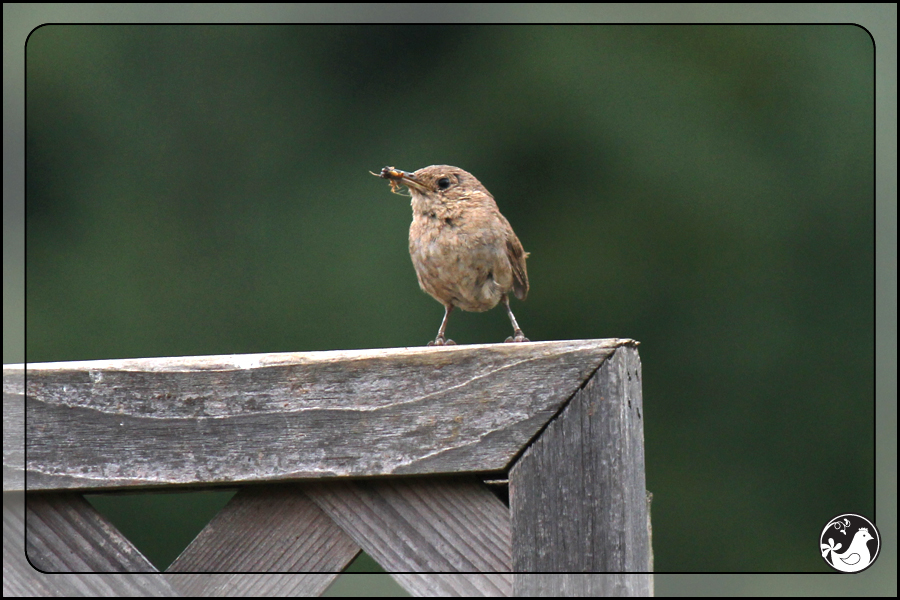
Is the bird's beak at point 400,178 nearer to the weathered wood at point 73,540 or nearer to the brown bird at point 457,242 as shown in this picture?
the brown bird at point 457,242

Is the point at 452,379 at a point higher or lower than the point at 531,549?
higher

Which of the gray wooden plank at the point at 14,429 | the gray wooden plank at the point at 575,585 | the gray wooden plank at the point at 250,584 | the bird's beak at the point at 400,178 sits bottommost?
the gray wooden plank at the point at 250,584

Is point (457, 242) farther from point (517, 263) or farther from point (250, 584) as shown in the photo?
point (250, 584)

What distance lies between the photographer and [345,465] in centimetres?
114

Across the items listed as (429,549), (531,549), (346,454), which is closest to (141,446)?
(346,454)

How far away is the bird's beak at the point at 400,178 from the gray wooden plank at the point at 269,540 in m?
1.22

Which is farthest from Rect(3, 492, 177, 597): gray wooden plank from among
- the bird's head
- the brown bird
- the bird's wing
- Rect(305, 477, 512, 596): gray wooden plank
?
the bird's wing

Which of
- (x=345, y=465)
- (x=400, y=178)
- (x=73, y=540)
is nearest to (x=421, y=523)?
(x=345, y=465)

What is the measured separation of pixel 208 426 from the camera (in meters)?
1.16

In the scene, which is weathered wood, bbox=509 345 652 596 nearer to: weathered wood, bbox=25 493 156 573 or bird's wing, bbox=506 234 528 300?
weathered wood, bbox=25 493 156 573

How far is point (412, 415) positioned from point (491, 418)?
11 cm

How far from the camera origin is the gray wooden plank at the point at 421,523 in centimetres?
116

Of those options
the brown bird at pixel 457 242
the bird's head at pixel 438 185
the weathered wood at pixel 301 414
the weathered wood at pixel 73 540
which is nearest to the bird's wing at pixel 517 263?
the brown bird at pixel 457 242

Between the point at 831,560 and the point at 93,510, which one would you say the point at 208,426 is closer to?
the point at 93,510
